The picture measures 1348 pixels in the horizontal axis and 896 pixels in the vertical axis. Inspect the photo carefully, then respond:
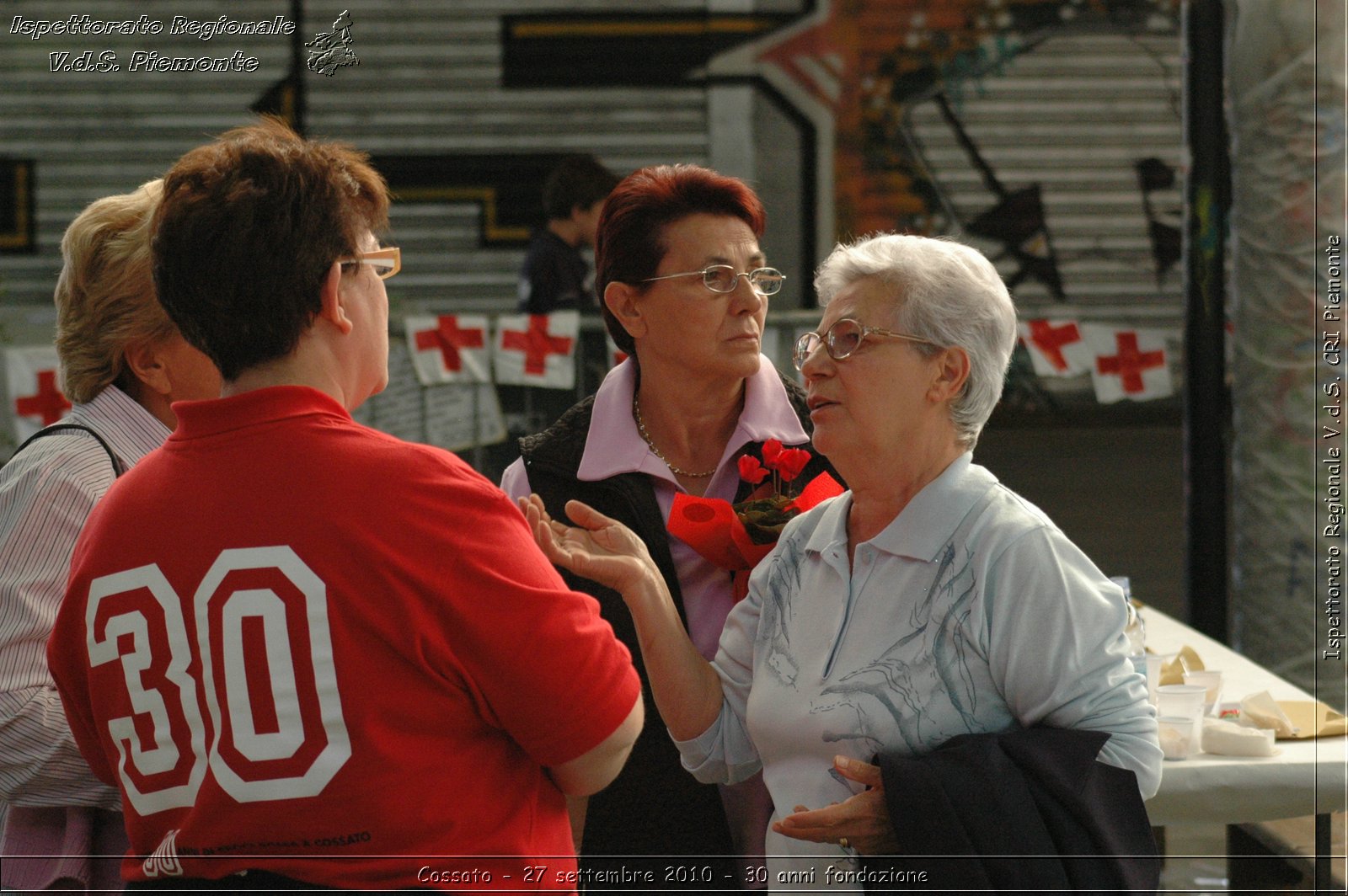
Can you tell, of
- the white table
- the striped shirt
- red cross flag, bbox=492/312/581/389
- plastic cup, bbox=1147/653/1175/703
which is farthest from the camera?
red cross flag, bbox=492/312/581/389

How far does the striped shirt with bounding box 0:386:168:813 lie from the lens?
201 centimetres

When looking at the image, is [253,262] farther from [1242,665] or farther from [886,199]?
[886,199]

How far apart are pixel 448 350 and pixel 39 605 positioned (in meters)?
4.98

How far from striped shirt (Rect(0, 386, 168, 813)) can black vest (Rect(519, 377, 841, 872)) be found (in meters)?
0.94

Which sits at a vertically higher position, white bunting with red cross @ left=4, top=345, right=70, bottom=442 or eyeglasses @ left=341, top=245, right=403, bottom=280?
eyeglasses @ left=341, top=245, right=403, bottom=280

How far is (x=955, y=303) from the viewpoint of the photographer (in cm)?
213

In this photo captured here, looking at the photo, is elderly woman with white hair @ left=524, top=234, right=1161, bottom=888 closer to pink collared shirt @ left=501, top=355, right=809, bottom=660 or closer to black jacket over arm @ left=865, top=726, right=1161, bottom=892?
black jacket over arm @ left=865, top=726, right=1161, bottom=892

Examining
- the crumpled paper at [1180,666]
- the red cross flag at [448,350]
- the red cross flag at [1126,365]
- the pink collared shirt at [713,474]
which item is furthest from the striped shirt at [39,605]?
the red cross flag at [1126,365]

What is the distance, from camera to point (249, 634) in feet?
4.98

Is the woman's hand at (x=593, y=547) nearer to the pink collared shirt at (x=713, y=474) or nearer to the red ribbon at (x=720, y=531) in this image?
the red ribbon at (x=720, y=531)

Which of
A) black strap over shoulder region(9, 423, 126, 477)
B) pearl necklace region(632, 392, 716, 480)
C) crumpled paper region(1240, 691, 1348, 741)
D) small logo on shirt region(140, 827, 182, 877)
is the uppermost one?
black strap over shoulder region(9, 423, 126, 477)

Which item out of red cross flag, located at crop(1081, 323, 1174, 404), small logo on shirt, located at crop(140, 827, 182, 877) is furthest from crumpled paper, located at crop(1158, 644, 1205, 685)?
red cross flag, located at crop(1081, 323, 1174, 404)

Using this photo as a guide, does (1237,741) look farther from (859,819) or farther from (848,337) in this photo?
(848,337)

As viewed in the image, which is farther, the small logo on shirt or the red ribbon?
the red ribbon
